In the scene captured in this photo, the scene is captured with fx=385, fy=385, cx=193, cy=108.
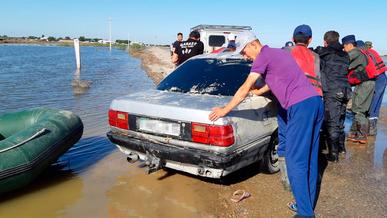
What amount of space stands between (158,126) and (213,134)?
2.31 ft

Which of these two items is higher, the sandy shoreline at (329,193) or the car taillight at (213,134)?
the car taillight at (213,134)

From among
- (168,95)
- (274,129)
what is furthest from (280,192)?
(168,95)

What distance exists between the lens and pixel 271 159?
510 cm

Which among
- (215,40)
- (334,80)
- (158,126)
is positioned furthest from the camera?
(215,40)

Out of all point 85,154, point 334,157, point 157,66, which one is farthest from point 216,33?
point 157,66

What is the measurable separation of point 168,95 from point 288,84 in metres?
1.69

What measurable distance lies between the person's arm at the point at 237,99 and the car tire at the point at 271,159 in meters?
1.27

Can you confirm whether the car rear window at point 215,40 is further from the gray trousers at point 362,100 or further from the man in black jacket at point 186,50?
the gray trousers at point 362,100

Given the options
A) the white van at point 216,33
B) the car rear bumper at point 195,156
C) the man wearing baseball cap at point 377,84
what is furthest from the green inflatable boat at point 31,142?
the white van at point 216,33

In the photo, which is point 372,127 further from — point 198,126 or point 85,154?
point 85,154

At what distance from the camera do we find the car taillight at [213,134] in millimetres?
3898

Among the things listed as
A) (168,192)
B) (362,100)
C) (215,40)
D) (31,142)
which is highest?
(215,40)

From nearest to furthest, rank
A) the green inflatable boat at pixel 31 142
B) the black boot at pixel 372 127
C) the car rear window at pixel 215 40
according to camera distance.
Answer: the green inflatable boat at pixel 31 142 → the black boot at pixel 372 127 → the car rear window at pixel 215 40

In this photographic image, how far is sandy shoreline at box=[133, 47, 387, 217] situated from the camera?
13.6 ft
